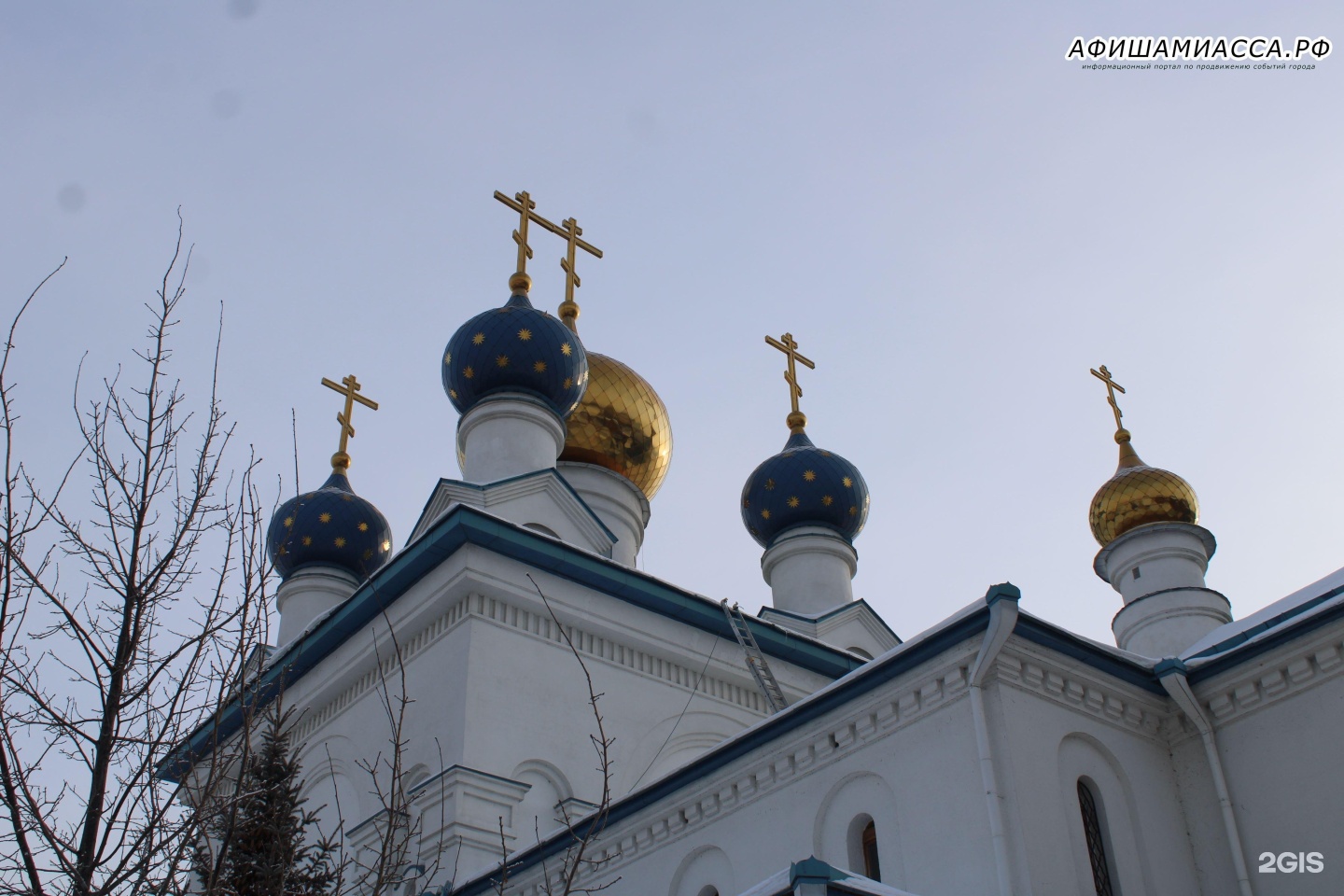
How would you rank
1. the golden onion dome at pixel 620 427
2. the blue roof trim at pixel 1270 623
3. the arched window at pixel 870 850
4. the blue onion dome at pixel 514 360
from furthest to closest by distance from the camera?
the golden onion dome at pixel 620 427, the blue onion dome at pixel 514 360, the blue roof trim at pixel 1270 623, the arched window at pixel 870 850

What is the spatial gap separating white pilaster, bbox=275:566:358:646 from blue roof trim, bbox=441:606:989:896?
7.22m

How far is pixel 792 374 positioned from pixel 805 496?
2738 mm

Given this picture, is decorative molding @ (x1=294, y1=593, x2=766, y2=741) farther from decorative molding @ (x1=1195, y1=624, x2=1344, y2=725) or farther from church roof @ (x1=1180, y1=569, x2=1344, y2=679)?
decorative molding @ (x1=1195, y1=624, x2=1344, y2=725)

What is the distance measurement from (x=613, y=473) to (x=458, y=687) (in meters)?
5.17

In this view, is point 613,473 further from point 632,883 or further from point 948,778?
point 948,778

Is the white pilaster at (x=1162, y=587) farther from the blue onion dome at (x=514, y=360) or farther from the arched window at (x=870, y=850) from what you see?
the arched window at (x=870, y=850)

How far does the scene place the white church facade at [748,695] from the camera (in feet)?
20.4

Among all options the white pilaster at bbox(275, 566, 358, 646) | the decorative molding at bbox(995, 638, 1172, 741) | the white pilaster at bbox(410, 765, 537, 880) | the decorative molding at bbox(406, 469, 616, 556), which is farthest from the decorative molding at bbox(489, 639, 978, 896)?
the white pilaster at bbox(275, 566, 358, 646)

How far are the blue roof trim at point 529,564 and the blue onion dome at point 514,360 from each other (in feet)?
9.32

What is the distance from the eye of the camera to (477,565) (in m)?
A: 10.1

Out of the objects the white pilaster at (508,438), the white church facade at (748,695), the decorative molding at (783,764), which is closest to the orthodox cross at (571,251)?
the white church facade at (748,695)

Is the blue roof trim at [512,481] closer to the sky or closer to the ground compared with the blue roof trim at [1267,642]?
closer to the sky

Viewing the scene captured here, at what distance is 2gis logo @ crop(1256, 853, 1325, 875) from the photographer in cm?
614

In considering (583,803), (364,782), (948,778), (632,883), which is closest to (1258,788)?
(948,778)
